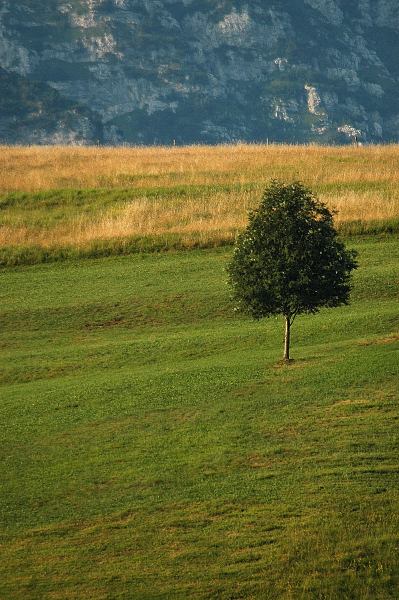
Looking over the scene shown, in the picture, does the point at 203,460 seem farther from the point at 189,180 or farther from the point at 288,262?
the point at 189,180

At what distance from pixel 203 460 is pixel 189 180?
35863 mm

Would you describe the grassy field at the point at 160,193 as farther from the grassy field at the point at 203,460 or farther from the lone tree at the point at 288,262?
the lone tree at the point at 288,262

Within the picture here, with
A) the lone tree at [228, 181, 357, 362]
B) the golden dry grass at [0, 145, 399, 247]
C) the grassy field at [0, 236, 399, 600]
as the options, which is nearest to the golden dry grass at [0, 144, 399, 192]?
the golden dry grass at [0, 145, 399, 247]

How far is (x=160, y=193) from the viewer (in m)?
54.5

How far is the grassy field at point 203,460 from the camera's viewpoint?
19219mm

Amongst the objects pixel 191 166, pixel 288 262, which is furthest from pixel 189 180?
pixel 288 262

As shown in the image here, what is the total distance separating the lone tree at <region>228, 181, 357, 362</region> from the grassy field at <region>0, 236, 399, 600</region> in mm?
1380

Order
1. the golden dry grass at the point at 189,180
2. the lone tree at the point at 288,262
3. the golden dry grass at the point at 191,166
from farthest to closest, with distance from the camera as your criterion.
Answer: the golden dry grass at the point at 191,166
the golden dry grass at the point at 189,180
the lone tree at the point at 288,262

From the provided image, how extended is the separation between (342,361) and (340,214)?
2004cm

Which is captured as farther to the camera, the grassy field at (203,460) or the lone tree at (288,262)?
the lone tree at (288,262)

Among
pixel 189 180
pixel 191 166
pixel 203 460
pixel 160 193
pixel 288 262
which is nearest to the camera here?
pixel 203 460

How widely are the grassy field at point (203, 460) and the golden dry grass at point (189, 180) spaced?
1208 cm

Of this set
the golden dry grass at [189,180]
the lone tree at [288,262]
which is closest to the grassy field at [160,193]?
the golden dry grass at [189,180]

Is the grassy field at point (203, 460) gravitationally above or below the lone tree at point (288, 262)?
below
